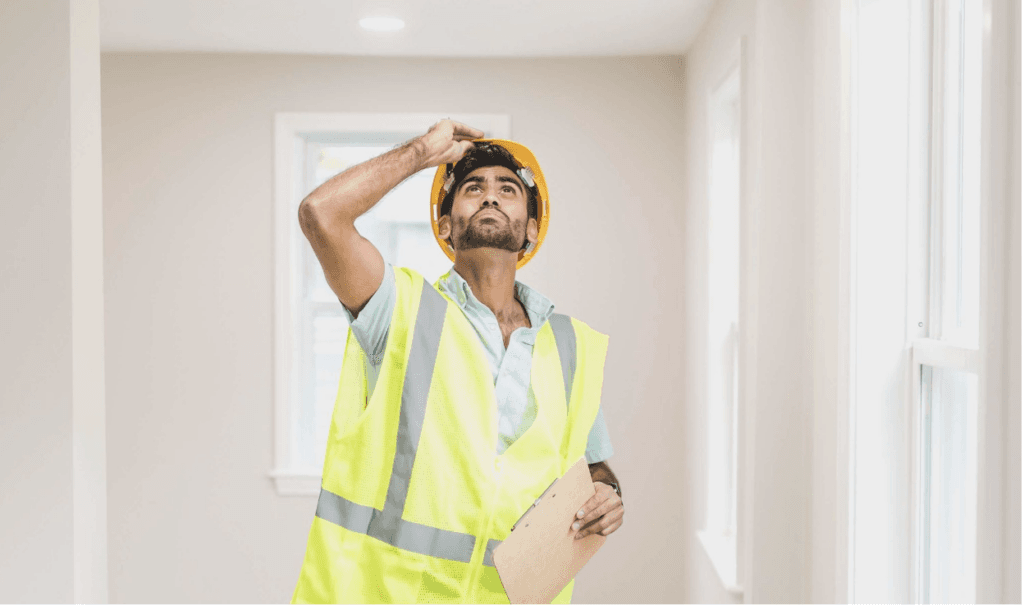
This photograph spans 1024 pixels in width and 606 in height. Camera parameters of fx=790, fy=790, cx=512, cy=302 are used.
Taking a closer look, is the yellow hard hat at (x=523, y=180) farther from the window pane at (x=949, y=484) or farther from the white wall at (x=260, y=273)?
the white wall at (x=260, y=273)

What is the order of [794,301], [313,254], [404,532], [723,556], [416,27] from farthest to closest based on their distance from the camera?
1. [313,254]
2. [416,27]
3. [723,556]
4. [794,301]
5. [404,532]

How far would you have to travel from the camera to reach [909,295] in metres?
1.58

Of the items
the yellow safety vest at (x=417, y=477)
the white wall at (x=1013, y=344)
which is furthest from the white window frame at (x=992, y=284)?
the yellow safety vest at (x=417, y=477)

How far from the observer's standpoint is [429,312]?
1.43 m

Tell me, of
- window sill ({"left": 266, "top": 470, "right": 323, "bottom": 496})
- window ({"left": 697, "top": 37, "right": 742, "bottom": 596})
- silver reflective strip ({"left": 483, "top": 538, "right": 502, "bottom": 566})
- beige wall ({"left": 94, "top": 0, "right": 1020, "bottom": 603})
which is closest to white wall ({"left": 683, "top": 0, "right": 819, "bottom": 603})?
window ({"left": 697, "top": 37, "right": 742, "bottom": 596})

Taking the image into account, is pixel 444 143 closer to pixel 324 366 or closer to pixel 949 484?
pixel 949 484

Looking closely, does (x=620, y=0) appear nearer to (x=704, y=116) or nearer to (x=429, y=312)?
(x=704, y=116)

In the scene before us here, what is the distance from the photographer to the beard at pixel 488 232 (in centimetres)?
150

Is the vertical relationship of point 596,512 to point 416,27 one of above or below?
below

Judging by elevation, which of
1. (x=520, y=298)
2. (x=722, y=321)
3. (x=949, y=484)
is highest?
(x=520, y=298)

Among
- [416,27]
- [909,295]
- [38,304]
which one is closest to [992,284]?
[909,295]

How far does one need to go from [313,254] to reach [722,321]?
6.17 ft

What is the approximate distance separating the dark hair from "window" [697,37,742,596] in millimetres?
1432

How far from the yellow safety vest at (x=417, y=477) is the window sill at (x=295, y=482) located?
2.22 m
